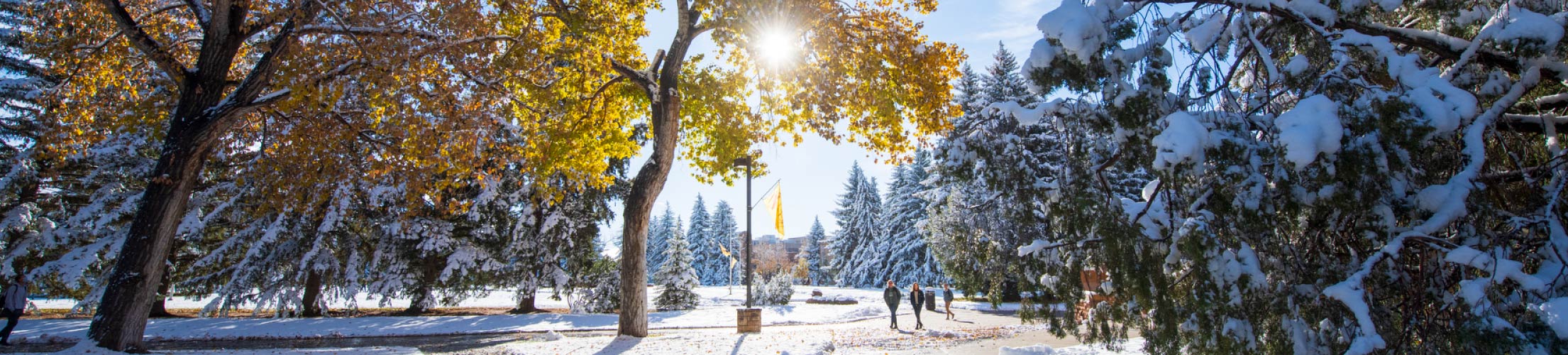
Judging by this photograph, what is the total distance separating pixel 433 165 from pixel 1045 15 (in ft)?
27.6

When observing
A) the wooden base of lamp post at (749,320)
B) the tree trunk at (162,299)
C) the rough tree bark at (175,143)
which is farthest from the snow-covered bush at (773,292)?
the rough tree bark at (175,143)

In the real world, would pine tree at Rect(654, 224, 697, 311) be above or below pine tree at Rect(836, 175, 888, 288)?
below

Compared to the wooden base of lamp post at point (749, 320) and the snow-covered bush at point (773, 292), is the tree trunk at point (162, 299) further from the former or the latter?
the snow-covered bush at point (773, 292)

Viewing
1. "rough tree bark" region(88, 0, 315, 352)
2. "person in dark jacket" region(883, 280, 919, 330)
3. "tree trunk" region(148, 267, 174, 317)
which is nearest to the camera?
"rough tree bark" region(88, 0, 315, 352)

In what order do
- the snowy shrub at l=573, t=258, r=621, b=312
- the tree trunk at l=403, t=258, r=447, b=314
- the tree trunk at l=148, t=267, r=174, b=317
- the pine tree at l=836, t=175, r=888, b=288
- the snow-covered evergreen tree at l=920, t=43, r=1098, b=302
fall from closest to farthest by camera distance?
the snow-covered evergreen tree at l=920, t=43, r=1098, b=302, the tree trunk at l=148, t=267, r=174, b=317, the tree trunk at l=403, t=258, r=447, b=314, the snowy shrub at l=573, t=258, r=621, b=312, the pine tree at l=836, t=175, r=888, b=288

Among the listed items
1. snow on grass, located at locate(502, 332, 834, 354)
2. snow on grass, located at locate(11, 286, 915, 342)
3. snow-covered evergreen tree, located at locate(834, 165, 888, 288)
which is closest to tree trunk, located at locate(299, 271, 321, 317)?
snow on grass, located at locate(11, 286, 915, 342)


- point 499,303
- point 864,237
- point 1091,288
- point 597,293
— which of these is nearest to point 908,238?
point 864,237

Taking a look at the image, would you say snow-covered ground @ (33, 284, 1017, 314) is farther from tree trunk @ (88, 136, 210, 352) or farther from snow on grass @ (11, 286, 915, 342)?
tree trunk @ (88, 136, 210, 352)

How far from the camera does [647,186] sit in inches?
439

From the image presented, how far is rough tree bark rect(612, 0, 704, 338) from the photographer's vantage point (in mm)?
11016

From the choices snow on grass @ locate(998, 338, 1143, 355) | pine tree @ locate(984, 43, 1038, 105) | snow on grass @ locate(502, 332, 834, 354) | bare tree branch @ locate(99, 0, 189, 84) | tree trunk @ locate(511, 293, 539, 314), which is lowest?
snow on grass @ locate(998, 338, 1143, 355)

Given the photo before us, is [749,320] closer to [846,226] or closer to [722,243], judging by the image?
[846,226]

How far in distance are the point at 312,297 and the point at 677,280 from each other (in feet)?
37.0

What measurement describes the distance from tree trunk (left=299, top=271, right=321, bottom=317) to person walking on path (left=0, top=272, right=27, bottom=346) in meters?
8.13
